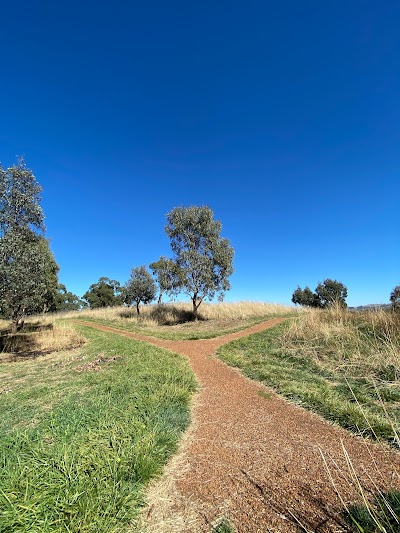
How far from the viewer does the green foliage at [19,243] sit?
1284cm

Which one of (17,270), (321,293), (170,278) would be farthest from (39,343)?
(321,293)

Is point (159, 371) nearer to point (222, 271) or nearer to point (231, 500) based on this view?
point (231, 500)

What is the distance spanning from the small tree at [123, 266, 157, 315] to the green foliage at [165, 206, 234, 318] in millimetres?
8685

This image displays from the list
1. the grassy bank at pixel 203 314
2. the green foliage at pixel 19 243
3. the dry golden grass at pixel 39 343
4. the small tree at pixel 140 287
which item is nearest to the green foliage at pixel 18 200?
the green foliage at pixel 19 243

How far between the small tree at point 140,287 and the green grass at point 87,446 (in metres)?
27.9

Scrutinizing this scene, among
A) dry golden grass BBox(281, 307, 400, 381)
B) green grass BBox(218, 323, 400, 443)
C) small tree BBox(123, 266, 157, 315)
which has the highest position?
small tree BBox(123, 266, 157, 315)

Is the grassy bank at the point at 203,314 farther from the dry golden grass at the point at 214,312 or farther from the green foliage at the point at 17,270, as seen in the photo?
the green foliage at the point at 17,270

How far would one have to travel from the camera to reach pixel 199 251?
1122 inches

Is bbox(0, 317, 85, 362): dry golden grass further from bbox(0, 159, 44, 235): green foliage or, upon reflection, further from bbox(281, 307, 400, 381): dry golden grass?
bbox(281, 307, 400, 381): dry golden grass

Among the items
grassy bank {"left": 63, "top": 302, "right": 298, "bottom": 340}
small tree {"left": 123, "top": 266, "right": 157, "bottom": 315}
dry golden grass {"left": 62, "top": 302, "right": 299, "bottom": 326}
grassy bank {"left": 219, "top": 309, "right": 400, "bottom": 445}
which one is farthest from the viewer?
small tree {"left": 123, "top": 266, "right": 157, "bottom": 315}

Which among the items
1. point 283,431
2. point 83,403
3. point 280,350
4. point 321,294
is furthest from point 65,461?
point 321,294

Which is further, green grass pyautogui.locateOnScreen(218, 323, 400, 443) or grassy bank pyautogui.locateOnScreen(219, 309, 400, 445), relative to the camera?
grassy bank pyautogui.locateOnScreen(219, 309, 400, 445)

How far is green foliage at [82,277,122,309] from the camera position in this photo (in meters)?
68.7

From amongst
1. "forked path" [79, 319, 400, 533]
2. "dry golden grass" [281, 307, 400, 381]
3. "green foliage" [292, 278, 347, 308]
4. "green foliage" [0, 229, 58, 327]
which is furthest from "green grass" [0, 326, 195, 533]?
"green foliage" [292, 278, 347, 308]
